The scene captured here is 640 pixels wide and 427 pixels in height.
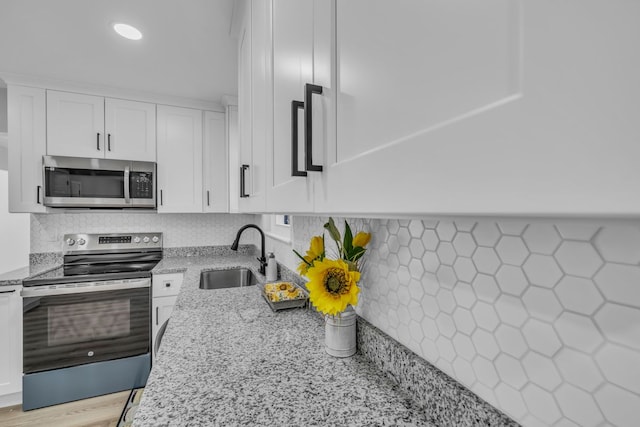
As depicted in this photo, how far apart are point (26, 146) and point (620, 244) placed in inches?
124

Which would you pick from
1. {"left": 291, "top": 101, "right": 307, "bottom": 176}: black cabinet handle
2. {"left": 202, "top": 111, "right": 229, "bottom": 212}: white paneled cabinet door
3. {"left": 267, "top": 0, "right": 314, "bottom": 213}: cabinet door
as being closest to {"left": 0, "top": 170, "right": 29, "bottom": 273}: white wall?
{"left": 202, "top": 111, "right": 229, "bottom": 212}: white paneled cabinet door

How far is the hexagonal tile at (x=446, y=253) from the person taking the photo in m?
0.66

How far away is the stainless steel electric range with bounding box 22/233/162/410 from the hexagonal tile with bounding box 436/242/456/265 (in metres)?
2.24

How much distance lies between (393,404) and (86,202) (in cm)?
257

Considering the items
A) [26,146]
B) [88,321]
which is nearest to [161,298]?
[88,321]

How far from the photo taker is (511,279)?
0.54 meters

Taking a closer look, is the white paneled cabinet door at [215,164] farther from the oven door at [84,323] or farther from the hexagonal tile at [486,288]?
the hexagonal tile at [486,288]

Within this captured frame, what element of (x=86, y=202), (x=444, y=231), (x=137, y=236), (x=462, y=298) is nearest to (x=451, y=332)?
(x=462, y=298)

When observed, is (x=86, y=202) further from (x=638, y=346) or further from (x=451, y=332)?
(x=638, y=346)

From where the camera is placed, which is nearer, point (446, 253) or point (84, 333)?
point (446, 253)

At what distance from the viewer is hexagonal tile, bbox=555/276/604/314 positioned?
43 centimetres

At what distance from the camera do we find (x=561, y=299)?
0.47 m

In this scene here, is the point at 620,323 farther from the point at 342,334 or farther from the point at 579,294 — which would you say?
the point at 342,334

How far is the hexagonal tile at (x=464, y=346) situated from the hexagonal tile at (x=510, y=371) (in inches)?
2.1
